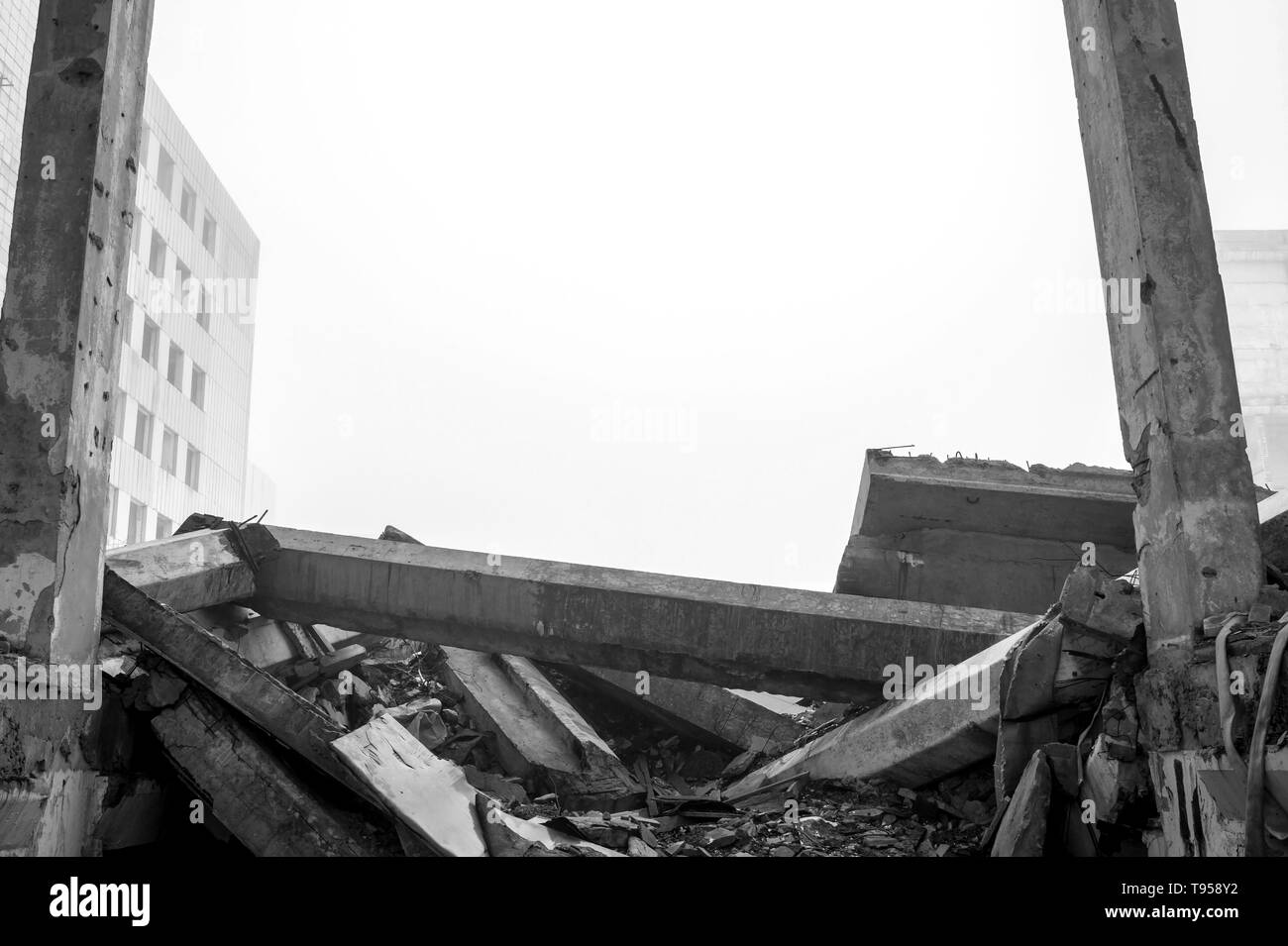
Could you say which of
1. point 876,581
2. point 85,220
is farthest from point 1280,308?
point 85,220

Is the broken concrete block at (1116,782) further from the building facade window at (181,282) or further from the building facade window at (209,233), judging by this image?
the building facade window at (209,233)

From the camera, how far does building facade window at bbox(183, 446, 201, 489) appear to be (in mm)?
24280

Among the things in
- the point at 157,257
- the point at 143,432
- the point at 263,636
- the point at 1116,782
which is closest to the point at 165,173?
the point at 157,257

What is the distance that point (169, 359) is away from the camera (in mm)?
23500

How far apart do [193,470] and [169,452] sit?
1.43 metres

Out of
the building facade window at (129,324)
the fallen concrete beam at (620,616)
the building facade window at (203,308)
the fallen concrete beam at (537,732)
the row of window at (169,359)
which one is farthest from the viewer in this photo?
the building facade window at (203,308)

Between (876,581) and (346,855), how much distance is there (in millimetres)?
4184

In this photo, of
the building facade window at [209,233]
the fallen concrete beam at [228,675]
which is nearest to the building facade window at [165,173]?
the building facade window at [209,233]

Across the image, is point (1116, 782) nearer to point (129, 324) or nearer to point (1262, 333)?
point (129, 324)

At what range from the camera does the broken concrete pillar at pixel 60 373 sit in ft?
13.6

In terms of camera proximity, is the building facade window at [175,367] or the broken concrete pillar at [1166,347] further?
the building facade window at [175,367]

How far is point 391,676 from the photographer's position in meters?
7.02

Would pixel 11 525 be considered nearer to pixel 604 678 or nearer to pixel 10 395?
pixel 10 395

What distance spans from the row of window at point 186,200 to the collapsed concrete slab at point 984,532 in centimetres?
2022
